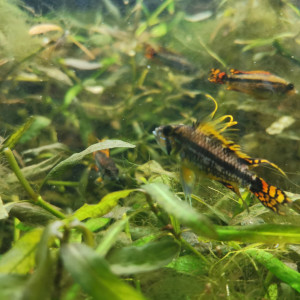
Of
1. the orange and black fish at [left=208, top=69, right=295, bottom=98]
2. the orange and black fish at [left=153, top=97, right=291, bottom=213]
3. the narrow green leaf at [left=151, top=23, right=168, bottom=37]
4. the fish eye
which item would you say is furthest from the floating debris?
the narrow green leaf at [left=151, top=23, right=168, bottom=37]

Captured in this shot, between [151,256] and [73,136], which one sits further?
[73,136]

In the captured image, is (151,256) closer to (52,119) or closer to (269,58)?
(52,119)

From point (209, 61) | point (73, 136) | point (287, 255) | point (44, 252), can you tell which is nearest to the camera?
point (44, 252)

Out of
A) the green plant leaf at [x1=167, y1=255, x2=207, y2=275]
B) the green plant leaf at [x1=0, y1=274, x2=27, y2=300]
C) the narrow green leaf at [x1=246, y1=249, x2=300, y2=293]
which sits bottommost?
the narrow green leaf at [x1=246, y1=249, x2=300, y2=293]

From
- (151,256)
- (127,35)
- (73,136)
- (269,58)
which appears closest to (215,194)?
(151,256)

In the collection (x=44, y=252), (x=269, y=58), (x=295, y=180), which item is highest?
(x=44, y=252)

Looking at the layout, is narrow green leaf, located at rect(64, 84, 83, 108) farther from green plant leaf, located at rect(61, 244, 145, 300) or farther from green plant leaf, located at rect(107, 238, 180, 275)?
green plant leaf, located at rect(61, 244, 145, 300)

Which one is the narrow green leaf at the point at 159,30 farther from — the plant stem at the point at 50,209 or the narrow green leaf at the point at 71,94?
the plant stem at the point at 50,209
